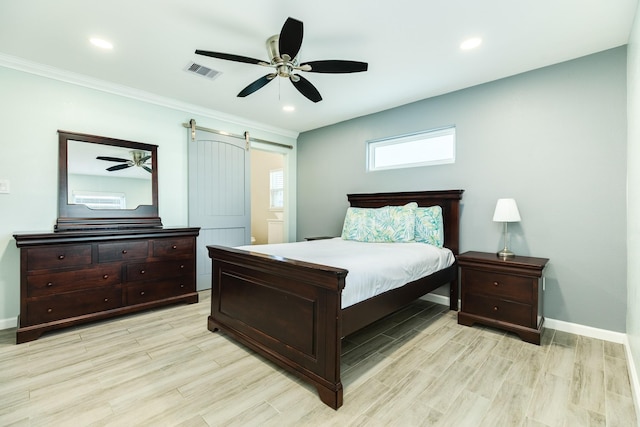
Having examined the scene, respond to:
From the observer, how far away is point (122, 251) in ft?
9.96

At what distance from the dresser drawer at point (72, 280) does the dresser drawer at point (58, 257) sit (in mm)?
73

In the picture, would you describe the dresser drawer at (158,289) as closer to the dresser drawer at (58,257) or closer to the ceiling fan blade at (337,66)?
the dresser drawer at (58,257)

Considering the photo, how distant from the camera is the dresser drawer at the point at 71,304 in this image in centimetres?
256

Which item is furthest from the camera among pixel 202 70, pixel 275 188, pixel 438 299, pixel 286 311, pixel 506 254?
pixel 275 188

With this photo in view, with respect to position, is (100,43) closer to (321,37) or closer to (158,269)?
(321,37)

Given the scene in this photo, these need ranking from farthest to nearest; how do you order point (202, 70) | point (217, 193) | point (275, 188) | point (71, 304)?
1. point (275, 188)
2. point (217, 193)
3. point (202, 70)
4. point (71, 304)

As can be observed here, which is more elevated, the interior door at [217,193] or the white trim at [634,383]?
the interior door at [217,193]

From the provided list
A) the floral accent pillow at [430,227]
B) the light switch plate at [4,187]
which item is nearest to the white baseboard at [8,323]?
the light switch plate at [4,187]

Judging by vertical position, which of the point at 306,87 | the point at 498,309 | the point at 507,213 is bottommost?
the point at 498,309

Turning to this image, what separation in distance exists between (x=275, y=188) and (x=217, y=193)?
96.7 inches

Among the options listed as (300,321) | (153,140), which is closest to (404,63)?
(300,321)

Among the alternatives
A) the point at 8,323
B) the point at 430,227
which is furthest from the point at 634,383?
the point at 8,323

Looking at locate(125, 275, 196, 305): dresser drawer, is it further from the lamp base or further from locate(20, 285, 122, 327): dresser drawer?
the lamp base

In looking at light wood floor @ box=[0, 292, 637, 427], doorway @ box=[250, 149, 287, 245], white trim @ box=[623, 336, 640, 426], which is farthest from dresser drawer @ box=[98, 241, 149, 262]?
white trim @ box=[623, 336, 640, 426]
